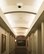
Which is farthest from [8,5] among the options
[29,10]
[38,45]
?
[38,45]

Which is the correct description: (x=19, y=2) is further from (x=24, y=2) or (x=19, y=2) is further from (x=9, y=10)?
(x=9, y=10)

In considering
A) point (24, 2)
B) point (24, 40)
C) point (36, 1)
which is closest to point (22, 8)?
point (24, 2)

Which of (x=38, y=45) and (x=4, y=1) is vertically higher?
(x=4, y=1)

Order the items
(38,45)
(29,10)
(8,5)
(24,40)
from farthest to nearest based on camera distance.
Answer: (24,40) → (38,45) → (29,10) → (8,5)

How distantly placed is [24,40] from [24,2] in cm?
2572

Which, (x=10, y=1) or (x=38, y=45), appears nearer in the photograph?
(x=10, y=1)

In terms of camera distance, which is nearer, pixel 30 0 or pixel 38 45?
pixel 30 0

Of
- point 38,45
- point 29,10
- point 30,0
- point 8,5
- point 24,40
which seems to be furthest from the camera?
point 24,40

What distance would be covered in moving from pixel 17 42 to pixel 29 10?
24980mm

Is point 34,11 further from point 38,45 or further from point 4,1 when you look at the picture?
point 38,45

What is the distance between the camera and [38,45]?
995cm

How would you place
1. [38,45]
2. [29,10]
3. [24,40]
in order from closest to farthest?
[29,10] < [38,45] < [24,40]

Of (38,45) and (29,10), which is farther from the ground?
(29,10)

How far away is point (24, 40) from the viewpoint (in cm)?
3234
